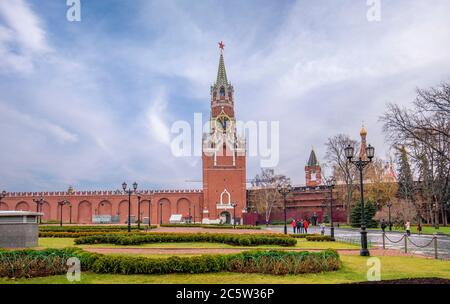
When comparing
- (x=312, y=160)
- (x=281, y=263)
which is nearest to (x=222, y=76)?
(x=312, y=160)

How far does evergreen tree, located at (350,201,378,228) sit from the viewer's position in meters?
44.7

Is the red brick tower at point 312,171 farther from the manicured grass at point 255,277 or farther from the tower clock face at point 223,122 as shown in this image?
the manicured grass at point 255,277

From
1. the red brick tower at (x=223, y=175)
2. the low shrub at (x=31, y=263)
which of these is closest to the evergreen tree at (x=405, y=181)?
the red brick tower at (x=223, y=175)

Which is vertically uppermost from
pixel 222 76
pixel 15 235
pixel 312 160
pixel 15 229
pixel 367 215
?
pixel 222 76

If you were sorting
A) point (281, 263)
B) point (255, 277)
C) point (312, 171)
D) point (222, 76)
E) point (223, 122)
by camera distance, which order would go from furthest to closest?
point (312, 171), point (222, 76), point (223, 122), point (281, 263), point (255, 277)

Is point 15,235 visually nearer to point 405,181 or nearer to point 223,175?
point 405,181

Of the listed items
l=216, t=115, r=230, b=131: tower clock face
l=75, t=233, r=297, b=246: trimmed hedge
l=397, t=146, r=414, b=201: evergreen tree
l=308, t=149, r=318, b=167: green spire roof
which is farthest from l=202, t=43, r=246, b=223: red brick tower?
l=75, t=233, r=297, b=246: trimmed hedge

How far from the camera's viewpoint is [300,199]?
67.8 metres

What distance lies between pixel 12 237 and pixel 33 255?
5956mm

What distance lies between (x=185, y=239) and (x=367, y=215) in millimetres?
31126

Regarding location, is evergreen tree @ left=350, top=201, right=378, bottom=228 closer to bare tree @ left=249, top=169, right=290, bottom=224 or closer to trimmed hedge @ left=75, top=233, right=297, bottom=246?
bare tree @ left=249, top=169, right=290, bottom=224

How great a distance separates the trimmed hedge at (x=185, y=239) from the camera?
18203 millimetres

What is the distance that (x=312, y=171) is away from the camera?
3034 inches

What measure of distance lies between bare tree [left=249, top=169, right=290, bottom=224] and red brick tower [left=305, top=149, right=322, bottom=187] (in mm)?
12553
